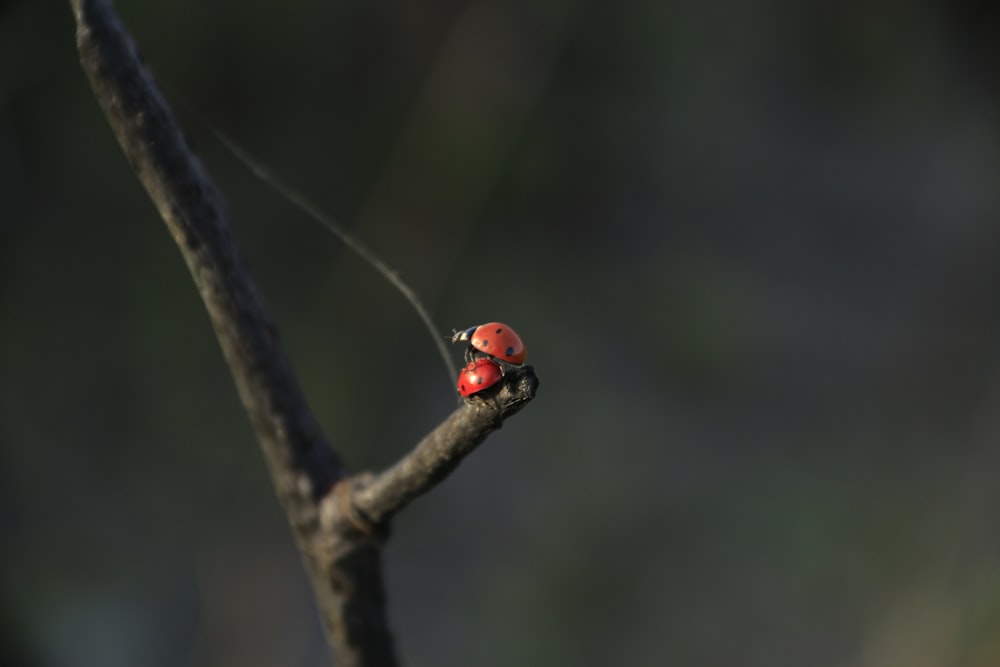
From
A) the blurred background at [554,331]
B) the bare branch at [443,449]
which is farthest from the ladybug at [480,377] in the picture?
the blurred background at [554,331]

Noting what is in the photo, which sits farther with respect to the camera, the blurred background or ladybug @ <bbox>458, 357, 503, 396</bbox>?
the blurred background

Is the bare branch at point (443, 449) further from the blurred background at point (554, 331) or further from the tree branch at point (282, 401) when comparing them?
the blurred background at point (554, 331)

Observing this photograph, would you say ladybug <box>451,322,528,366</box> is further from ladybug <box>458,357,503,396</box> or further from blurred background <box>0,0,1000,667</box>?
blurred background <box>0,0,1000,667</box>

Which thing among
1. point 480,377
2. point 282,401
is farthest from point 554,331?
point 480,377

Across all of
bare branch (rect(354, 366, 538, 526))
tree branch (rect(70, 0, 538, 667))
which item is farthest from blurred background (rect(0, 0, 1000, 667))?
bare branch (rect(354, 366, 538, 526))

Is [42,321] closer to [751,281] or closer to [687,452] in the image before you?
[687,452]

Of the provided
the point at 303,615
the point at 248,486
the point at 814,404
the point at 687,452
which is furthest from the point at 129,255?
the point at 814,404

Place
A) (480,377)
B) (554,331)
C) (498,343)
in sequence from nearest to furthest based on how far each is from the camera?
(480,377) → (498,343) → (554,331)

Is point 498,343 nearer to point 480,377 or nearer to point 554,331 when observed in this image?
point 480,377
